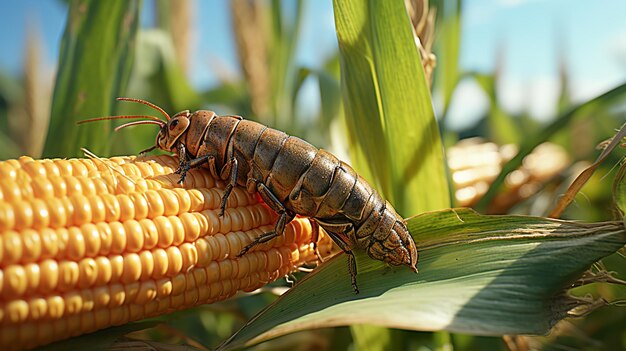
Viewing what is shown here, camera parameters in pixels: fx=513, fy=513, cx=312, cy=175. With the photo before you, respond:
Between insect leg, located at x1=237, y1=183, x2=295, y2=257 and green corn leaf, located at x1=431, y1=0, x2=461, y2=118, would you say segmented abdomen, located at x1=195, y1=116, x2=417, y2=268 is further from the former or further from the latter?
green corn leaf, located at x1=431, y1=0, x2=461, y2=118

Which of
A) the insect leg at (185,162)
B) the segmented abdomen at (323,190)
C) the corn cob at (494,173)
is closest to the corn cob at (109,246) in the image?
the insect leg at (185,162)

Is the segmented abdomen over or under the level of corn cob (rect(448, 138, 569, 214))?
over

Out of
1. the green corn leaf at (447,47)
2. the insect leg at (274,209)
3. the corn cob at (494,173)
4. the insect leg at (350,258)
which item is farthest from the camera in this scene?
the corn cob at (494,173)

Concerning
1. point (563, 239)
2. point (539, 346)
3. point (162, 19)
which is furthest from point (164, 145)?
point (162, 19)

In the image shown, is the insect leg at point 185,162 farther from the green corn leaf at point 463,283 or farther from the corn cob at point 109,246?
the green corn leaf at point 463,283

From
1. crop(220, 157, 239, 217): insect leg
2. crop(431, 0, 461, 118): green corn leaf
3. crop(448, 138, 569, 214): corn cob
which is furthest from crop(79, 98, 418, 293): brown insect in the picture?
crop(448, 138, 569, 214): corn cob

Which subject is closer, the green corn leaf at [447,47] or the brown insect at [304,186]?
the brown insect at [304,186]

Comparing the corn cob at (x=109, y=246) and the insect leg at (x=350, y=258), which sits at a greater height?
the corn cob at (x=109, y=246)
